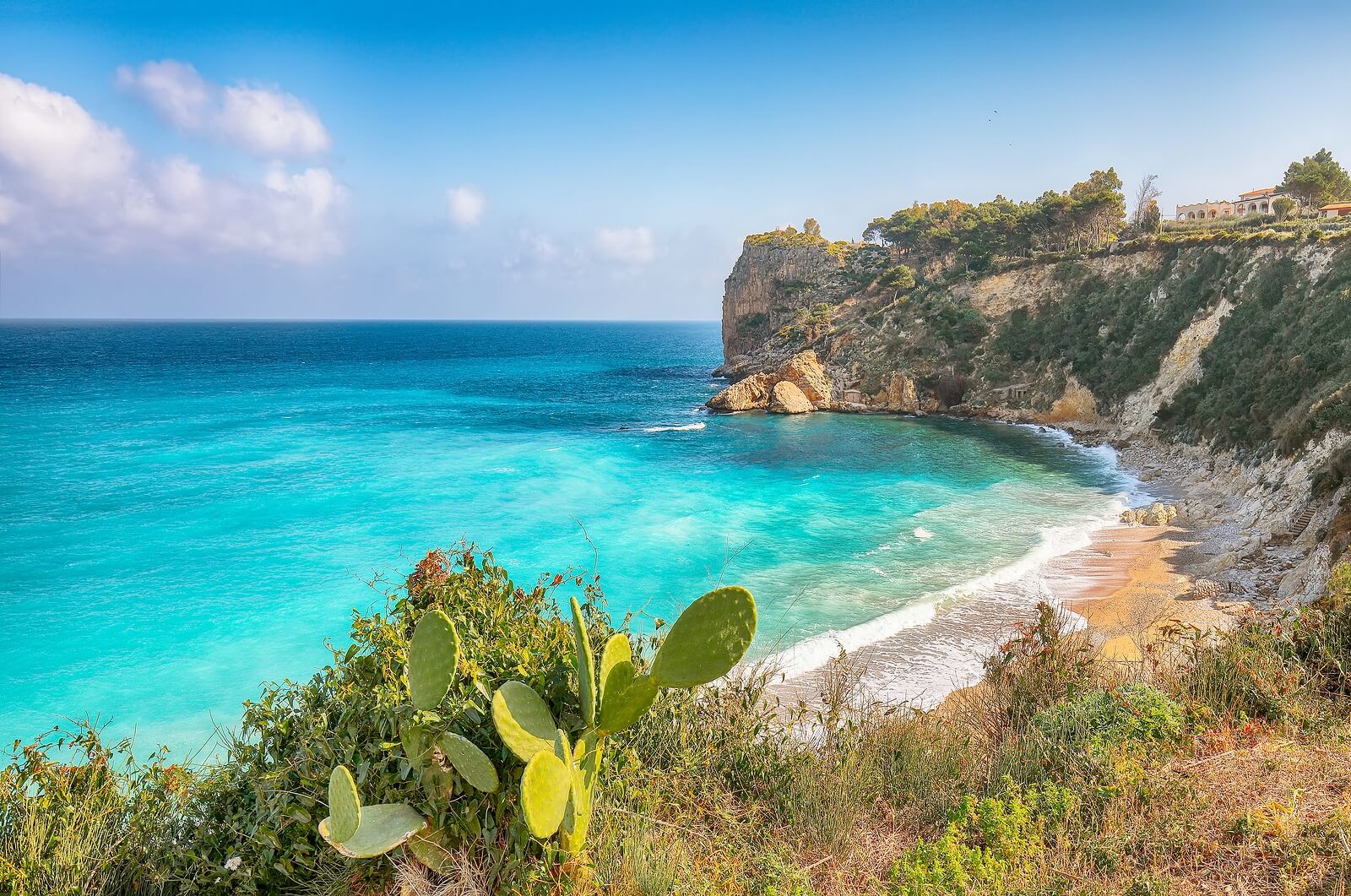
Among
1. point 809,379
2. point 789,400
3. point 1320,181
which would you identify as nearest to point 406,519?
point 789,400

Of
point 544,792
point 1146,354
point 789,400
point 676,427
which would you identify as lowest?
point 676,427

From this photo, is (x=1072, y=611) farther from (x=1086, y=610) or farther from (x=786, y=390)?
(x=786, y=390)

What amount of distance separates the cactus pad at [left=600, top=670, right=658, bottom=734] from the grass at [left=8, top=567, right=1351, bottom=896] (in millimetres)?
695

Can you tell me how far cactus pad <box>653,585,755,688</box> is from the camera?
4.54 metres

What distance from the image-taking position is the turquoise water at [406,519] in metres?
15.9

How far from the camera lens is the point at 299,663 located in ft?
50.3

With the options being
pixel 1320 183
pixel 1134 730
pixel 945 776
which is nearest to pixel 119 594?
pixel 945 776

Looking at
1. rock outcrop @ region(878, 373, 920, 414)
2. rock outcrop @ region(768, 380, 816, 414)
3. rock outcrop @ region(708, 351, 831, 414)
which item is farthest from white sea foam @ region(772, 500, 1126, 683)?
rock outcrop @ region(708, 351, 831, 414)

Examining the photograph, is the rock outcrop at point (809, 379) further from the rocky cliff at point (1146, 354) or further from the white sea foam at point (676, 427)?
the white sea foam at point (676, 427)

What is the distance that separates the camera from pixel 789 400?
4906 cm

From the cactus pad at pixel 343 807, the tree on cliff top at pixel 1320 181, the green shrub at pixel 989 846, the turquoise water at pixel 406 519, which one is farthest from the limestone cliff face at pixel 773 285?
the cactus pad at pixel 343 807

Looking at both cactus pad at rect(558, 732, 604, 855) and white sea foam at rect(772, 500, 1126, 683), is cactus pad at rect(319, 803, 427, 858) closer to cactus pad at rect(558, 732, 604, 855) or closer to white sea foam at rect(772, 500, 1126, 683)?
cactus pad at rect(558, 732, 604, 855)

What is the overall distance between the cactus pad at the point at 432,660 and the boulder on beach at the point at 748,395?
47.4m

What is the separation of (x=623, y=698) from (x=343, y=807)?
169 centimetres
